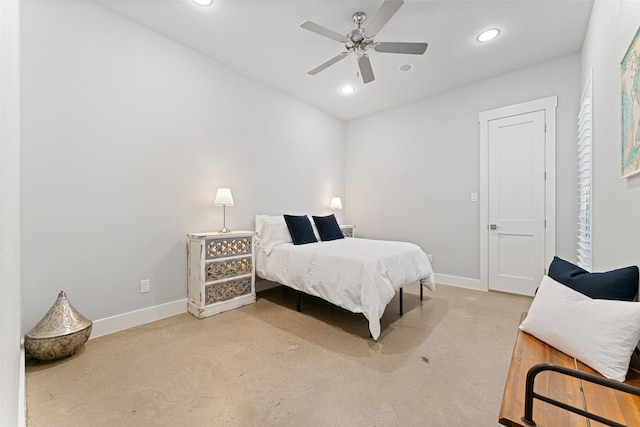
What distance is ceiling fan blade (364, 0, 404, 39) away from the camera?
190cm

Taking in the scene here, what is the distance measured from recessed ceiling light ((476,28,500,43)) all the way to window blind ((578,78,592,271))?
0.96 metres

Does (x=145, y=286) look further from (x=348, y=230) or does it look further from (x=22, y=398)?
(x=348, y=230)

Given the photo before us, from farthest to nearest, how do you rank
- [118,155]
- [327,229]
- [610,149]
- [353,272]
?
[327,229] → [118,155] → [353,272] → [610,149]

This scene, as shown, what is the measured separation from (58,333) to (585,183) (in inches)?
183

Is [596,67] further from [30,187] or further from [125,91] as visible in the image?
[30,187]

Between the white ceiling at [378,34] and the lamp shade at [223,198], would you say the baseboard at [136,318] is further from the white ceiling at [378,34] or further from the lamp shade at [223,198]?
the white ceiling at [378,34]

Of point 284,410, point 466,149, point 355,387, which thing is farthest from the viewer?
point 466,149

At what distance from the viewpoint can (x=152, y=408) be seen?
1.49m

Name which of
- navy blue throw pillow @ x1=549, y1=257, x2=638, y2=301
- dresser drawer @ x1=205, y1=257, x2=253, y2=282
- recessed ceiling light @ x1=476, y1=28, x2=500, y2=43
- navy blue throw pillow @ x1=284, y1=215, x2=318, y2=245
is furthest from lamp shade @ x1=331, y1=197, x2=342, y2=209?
navy blue throw pillow @ x1=549, y1=257, x2=638, y2=301

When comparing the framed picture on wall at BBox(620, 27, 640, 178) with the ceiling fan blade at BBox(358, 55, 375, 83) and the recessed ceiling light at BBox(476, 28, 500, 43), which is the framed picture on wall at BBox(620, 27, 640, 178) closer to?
the recessed ceiling light at BBox(476, 28, 500, 43)

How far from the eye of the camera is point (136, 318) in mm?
2561

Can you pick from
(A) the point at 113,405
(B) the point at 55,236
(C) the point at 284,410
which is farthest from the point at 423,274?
(B) the point at 55,236

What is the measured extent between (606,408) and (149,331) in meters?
3.00

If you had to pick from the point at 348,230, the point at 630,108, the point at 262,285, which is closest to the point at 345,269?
the point at 262,285
